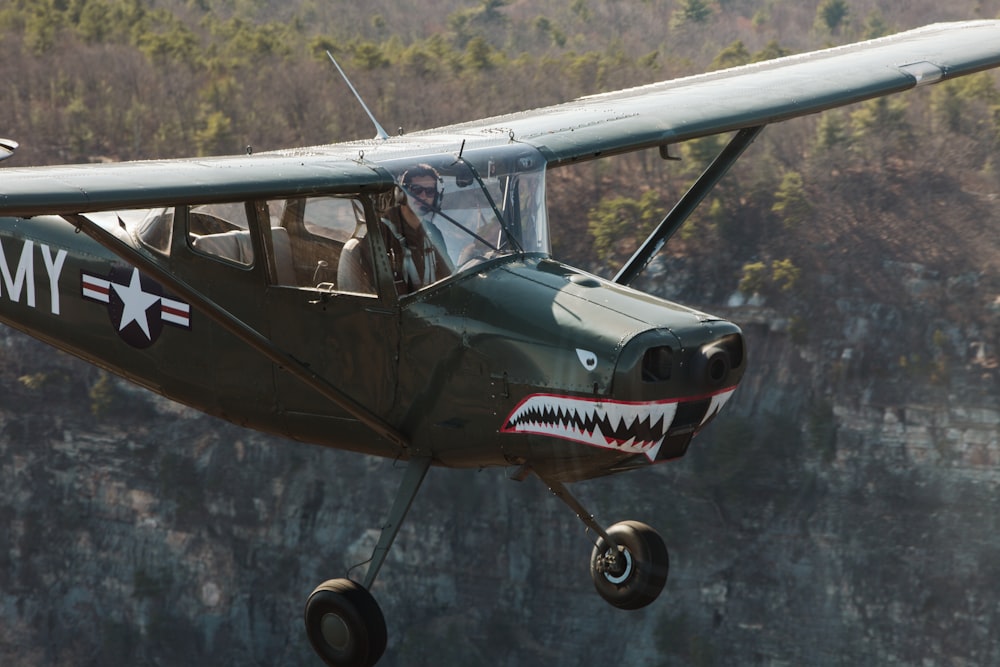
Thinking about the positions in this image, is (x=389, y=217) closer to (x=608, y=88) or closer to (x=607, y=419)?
(x=607, y=419)

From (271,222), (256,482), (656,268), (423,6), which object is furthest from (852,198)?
(271,222)

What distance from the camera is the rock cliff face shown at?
33031 millimetres

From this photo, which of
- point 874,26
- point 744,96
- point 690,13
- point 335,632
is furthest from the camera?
point 690,13

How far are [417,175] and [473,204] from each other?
0.44m

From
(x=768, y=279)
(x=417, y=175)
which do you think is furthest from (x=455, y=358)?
(x=768, y=279)

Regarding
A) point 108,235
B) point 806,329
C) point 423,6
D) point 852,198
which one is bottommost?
point 108,235

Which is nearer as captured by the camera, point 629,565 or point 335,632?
point 335,632

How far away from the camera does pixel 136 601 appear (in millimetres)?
36844

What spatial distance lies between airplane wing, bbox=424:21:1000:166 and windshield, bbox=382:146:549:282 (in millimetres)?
765

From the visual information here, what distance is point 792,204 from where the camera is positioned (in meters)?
37.7

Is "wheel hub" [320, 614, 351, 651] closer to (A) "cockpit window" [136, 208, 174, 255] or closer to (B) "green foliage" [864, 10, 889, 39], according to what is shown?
(A) "cockpit window" [136, 208, 174, 255]

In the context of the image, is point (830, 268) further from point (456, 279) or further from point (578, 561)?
point (456, 279)

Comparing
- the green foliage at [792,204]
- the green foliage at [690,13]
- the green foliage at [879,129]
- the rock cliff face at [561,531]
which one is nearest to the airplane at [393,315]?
Answer: the rock cliff face at [561,531]

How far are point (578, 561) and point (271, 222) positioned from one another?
23639 millimetres
